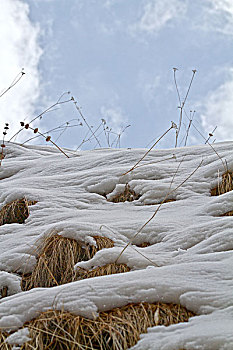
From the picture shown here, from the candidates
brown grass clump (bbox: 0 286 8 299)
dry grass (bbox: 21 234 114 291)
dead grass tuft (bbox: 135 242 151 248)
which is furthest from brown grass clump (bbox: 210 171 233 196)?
brown grass clump (bbox: 0 286 8 299)

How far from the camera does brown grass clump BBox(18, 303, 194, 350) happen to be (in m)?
1.31

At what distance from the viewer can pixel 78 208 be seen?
273 cm

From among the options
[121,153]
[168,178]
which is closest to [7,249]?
[168,178]

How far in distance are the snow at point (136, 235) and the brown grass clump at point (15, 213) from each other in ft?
0.20

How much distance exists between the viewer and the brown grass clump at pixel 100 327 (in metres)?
1.31

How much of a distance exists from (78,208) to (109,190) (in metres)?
0.32

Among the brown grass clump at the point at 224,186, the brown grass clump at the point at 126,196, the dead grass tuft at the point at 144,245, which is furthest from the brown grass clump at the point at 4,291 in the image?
the brown grass clump at the point at 224,186

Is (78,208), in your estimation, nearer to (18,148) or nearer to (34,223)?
(34,223)

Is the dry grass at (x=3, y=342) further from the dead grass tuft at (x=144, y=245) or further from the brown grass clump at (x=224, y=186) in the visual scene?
the brown grass clump at (x=224, y=186)

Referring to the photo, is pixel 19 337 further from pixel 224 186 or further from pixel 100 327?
pixel 224 186

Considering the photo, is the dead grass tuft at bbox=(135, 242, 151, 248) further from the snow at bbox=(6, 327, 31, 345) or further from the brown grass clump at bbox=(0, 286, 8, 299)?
the snow at bbox=(6, 327, 31, 345)

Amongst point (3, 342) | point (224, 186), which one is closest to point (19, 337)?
point (3, 342)

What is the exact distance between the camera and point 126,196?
2844 millimetres

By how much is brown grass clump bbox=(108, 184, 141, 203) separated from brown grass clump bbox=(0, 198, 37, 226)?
0.58 m
